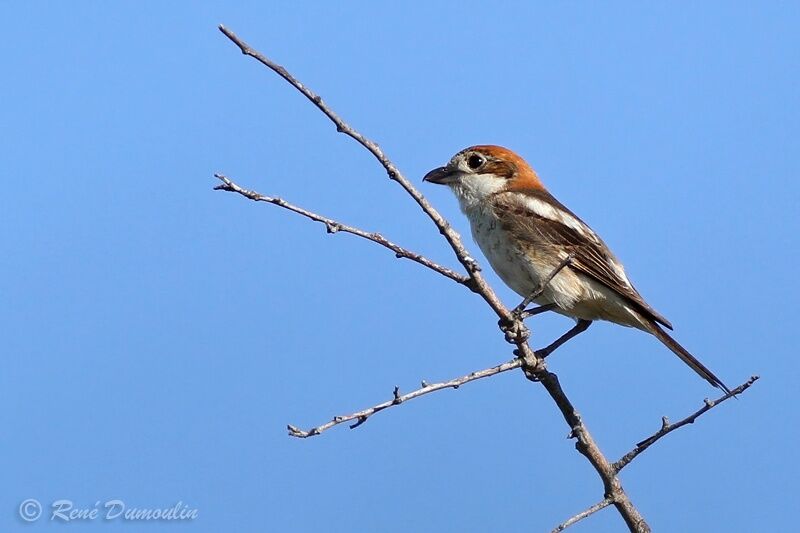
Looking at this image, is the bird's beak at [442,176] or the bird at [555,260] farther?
the bird's beak at [442,176]

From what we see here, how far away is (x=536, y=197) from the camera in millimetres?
6410

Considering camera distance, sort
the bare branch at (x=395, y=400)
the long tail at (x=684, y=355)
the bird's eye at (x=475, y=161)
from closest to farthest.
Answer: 1. the bare branch at (x=395, y=400)
2. the long tail at (x=684, y=355)
3. the bird's eye at (x=475, y=161)

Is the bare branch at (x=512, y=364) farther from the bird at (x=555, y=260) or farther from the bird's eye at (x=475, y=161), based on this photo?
the bird's eye at (x=475, y=161)

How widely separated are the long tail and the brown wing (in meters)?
0.07

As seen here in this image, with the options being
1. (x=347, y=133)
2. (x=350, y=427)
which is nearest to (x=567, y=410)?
(x=350, y=427)

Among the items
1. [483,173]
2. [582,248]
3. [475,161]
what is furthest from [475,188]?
[582,248]

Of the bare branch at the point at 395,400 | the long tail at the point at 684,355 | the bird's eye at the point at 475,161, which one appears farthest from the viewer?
the bird's eye at the point at 475,161

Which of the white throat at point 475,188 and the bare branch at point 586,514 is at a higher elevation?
the white throat at point 475,188

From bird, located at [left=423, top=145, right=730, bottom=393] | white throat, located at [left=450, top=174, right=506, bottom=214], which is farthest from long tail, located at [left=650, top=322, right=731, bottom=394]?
white throat, located at [left=450, top=174, right=506, bottom=214]

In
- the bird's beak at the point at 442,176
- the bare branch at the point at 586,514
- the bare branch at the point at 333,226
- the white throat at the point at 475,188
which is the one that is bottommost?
the bare branch at the point at 586,514

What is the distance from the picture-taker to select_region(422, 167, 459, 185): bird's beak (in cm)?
673

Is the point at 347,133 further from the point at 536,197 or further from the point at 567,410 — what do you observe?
the point at 536,197

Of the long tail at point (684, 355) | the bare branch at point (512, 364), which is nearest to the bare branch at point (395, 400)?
the bare branch at point (512, 364)

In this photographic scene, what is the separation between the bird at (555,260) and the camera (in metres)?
5.82
